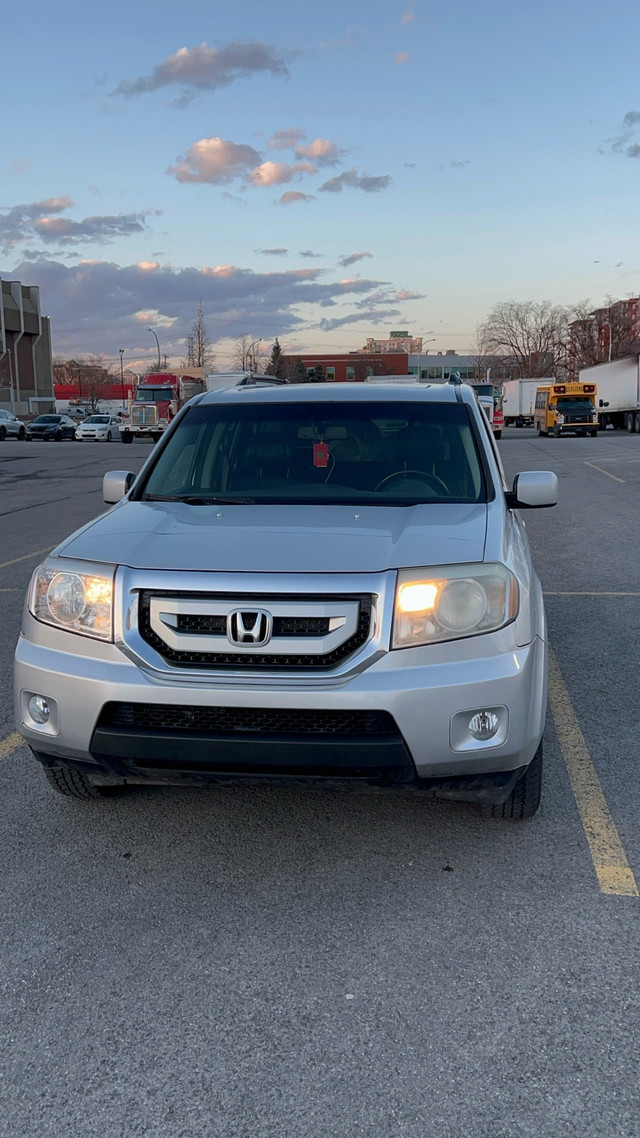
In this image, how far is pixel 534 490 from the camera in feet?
15.0

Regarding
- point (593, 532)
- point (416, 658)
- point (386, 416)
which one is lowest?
point (593, 532)

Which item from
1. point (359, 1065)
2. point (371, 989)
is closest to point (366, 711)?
point (371, 989)

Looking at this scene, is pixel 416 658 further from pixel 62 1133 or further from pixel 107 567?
pixel 62 1133

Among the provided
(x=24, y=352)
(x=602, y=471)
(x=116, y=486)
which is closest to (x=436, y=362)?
(x=24, y=352)

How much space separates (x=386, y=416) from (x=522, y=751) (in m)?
2.07

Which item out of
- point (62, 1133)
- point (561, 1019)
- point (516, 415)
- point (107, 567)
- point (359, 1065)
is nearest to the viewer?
point (62, 1133)

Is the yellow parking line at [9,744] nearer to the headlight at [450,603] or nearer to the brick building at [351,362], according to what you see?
the headlight at [450,603]

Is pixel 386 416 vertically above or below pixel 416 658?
A: above

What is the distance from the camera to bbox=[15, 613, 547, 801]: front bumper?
119 inches

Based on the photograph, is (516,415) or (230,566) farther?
(516,415)

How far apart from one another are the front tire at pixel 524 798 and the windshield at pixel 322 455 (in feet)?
4.00

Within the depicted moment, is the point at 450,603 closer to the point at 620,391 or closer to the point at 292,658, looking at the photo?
the point at 292,658

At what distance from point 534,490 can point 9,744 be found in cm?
284

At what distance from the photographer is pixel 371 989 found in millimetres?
2721
